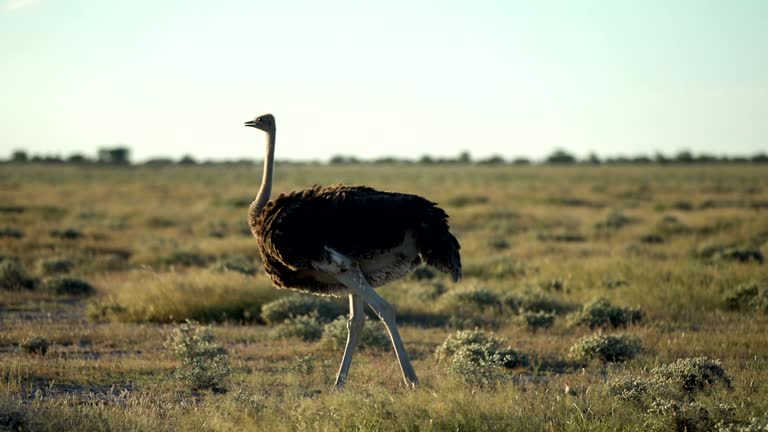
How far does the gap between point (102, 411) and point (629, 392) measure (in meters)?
4.07

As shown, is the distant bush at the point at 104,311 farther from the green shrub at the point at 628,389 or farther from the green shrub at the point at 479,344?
the green shrub at the point at 628,389

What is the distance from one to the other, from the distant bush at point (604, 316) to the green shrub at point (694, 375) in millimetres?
3883

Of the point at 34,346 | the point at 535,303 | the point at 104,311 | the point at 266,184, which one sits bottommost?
the point at 104,311

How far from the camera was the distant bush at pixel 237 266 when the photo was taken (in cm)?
1650

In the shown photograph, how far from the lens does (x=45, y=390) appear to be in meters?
8.51

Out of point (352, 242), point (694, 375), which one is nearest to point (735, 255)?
point (694, 375)

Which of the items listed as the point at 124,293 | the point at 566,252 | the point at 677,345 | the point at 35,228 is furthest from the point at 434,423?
the point at 35,228

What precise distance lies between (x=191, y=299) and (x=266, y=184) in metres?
4.84

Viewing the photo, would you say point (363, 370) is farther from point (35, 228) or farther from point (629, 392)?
point (35, 228)

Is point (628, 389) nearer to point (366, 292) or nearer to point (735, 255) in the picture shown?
point (366, 292)

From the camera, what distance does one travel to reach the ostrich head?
9375 mm

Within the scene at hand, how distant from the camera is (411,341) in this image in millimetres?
11453

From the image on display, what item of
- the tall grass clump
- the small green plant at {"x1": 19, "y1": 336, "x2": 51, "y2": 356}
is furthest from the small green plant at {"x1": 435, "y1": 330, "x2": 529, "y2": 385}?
the small green plant at {"x1": 19, "y1": 336, "x2": 51, "y2": 356}

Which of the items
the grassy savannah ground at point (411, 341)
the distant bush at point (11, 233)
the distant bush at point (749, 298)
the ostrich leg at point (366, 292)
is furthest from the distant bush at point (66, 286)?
the distant bush at point (749, 298)
